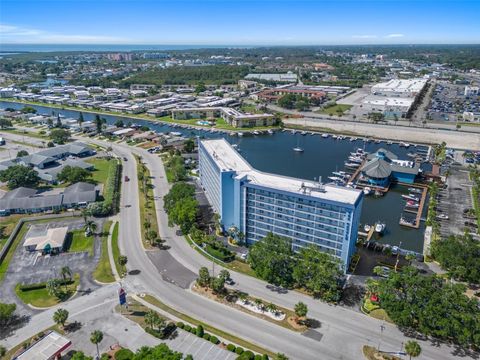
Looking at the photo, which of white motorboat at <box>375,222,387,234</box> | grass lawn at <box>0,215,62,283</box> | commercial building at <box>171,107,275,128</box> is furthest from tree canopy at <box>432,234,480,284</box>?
commercial building at <box>171,107,275,128</box>

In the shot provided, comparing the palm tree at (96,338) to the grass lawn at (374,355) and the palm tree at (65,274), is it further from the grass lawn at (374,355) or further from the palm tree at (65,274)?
the grass lawn at (374,355)

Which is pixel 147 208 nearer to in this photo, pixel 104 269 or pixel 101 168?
pixel 104 269

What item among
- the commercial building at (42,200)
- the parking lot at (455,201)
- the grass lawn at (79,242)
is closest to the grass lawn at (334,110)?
the parking lot at (455,201)

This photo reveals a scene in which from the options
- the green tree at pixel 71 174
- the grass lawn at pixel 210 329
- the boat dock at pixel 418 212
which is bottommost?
the boat dock at pixel 418 212

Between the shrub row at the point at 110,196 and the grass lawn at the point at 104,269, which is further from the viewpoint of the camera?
the shrub row at the point at 110,196

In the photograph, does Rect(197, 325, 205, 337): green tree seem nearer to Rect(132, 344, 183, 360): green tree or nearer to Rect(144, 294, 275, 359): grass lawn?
Rect(144, 294, 275, 359): grass lawn

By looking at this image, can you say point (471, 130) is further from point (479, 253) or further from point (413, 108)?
point (479, 253)
